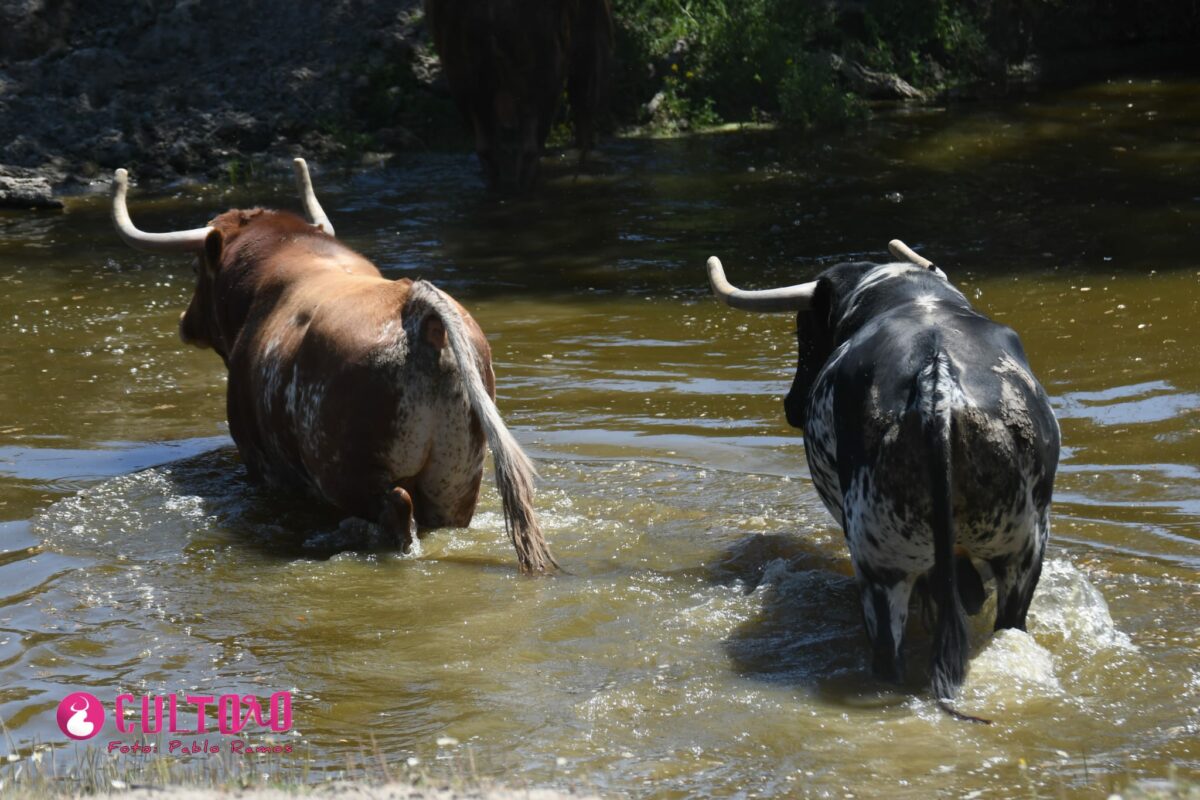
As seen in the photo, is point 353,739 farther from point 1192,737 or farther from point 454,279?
point 454,279

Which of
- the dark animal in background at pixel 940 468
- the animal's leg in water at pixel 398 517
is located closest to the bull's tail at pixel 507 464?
the animal's leg in water at pixel 398 517

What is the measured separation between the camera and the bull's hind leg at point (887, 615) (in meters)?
4.27

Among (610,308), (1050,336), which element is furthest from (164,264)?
(1050,336)

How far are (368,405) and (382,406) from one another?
0.06 metres

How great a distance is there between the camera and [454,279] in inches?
407

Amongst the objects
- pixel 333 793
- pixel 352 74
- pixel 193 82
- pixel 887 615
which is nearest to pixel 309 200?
pixel 887 615

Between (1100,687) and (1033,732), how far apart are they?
391 mm

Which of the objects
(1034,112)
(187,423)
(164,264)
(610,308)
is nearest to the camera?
(187,423)

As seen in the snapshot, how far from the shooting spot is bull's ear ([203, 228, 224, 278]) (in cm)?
686

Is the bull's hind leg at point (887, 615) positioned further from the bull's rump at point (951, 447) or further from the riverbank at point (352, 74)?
the riverbank at point (352, 74)

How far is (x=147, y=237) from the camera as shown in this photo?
6840 millimetres

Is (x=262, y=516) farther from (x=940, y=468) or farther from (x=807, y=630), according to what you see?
(x=940, y=468)

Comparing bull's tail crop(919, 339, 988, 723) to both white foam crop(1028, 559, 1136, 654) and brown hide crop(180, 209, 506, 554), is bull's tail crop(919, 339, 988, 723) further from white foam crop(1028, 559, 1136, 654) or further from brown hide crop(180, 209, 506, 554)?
brown hide crop(180, 209, 506, 554)

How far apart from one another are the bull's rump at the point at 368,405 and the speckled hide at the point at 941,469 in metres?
1.49
